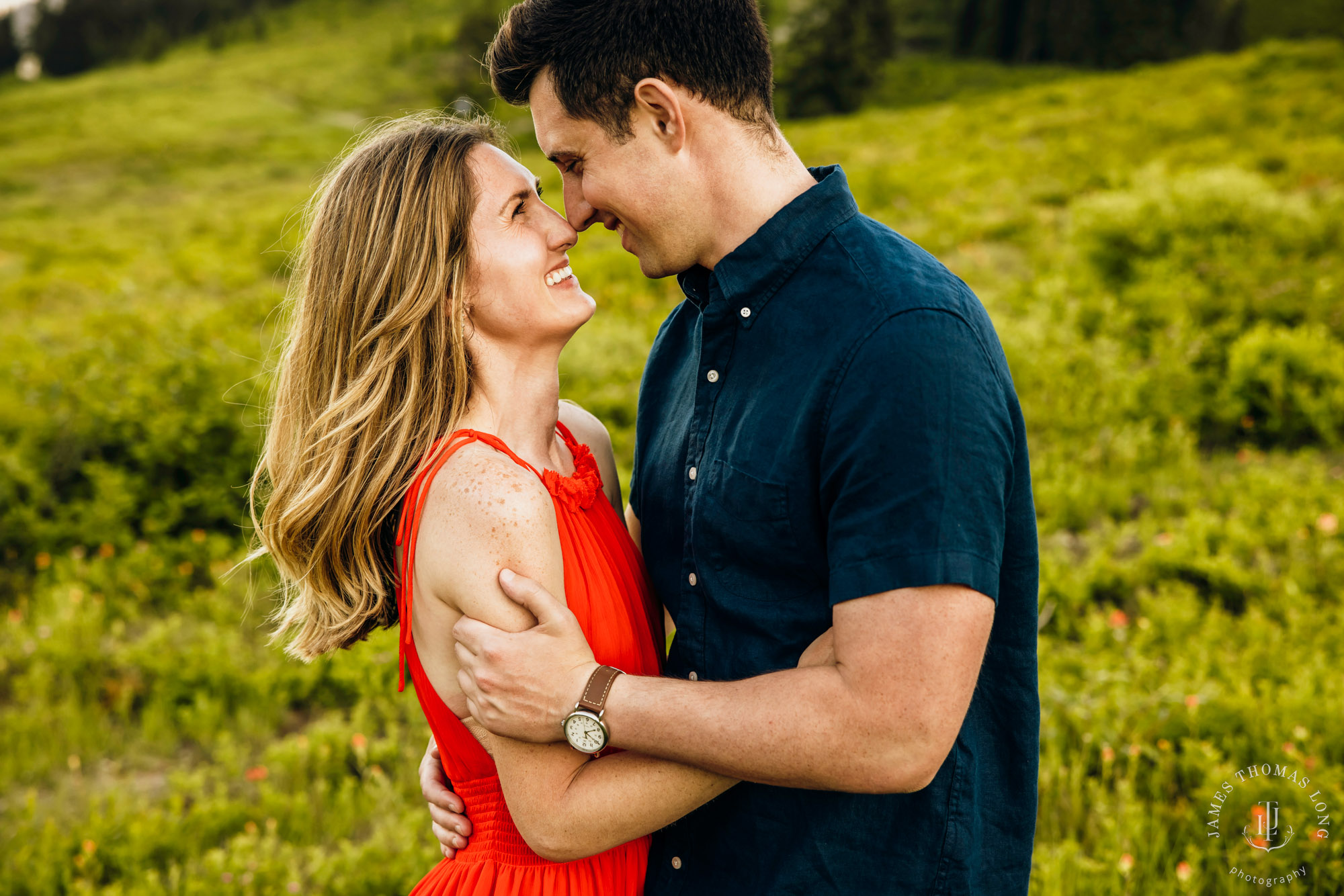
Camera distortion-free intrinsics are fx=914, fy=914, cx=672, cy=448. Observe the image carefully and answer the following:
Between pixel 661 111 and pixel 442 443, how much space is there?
914 millimetres

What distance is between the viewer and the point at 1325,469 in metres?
6.07

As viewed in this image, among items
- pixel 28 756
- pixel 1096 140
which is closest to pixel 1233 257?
pixel 1096 140

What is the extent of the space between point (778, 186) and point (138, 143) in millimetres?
42059

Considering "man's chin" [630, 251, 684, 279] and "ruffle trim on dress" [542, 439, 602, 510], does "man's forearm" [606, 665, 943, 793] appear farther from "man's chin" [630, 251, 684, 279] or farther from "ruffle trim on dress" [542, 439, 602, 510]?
"man's chin" [630, 251, 684, 279]

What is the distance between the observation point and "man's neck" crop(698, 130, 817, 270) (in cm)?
206

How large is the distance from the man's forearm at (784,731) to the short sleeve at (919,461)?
0.18 m

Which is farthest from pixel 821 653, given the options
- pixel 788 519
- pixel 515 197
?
pixel 515 197

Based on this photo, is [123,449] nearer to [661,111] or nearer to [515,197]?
[515,197]

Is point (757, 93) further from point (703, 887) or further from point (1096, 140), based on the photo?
point (1096, 140)

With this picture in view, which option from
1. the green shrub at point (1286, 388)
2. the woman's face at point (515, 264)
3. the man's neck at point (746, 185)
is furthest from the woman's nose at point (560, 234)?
the green shrub at point (1286, 388)

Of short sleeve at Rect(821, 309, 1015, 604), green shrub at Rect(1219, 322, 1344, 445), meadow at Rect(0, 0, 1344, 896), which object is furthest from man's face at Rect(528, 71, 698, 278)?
green shrub at Rect(1219, 322, 1344, 445)

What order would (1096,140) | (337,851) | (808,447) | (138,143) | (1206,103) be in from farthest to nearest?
(138,143) < (1206,103) < (1096,140) < (337,851) < (808,447)

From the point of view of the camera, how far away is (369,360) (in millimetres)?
2275

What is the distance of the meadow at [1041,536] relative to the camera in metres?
3.87
